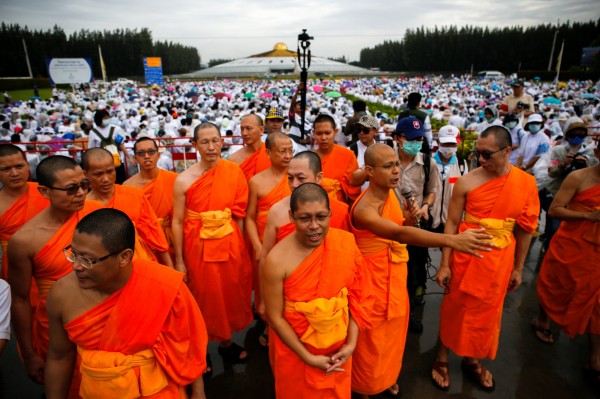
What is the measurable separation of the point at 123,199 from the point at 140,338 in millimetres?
1469

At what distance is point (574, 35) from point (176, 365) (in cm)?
7944

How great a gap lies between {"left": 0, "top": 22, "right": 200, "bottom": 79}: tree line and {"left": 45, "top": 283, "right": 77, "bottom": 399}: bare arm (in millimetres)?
64958

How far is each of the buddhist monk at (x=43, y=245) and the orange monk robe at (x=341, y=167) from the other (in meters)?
2.36

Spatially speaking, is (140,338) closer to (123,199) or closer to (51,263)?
Answer: (51,263)

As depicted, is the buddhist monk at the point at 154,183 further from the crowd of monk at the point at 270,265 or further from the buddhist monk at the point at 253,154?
the buddhist monk at the point at 253,154

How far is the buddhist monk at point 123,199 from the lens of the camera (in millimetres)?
2820

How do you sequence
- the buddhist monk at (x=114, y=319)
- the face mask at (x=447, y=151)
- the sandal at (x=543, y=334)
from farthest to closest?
1. the face mask at (x=447, y=151)
2. the sandal at (x=543, y=334)
3. the buddhist monk at (x=114, y=319)

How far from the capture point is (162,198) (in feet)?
11.7

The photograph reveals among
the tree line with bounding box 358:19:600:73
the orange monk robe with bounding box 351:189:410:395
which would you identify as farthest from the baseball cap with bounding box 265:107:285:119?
the tree line with bounding box 358:19:600:73

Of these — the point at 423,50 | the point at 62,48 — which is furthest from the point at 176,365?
the point at 423,50

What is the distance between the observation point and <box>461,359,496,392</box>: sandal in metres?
2.99

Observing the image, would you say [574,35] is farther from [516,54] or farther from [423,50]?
[423,50]

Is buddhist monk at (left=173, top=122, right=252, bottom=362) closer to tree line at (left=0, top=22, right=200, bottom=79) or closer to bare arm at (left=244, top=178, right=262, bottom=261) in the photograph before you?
bare arm at (left=244, top=178, right=262, bottom=261)

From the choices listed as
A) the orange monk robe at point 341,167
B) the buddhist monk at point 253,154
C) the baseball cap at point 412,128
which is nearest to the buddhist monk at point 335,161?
the orange monk robe at point 341,167
